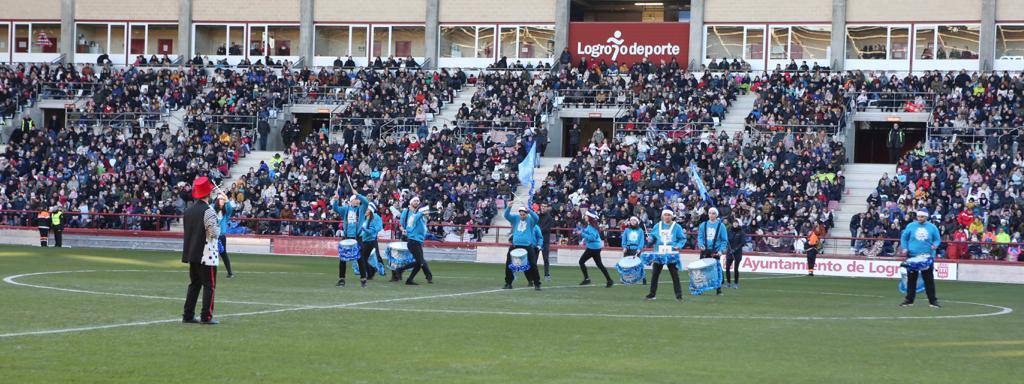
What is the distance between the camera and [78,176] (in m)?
52.9

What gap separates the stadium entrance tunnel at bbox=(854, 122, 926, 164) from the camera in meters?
53.8

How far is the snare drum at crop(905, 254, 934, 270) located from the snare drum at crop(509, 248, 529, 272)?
7319mm

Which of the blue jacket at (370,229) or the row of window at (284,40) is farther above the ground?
the row of window at (284,40)

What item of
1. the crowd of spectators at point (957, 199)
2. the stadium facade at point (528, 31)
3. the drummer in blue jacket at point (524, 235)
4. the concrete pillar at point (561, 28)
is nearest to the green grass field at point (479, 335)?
the drummer in blue jacket at point (524, 235)

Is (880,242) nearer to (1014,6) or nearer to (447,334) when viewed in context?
(1014,6)

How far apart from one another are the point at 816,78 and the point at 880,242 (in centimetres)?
1519

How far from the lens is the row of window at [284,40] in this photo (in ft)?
207

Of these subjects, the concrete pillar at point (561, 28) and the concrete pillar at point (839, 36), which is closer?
the concrete pillar at point (839, 36)

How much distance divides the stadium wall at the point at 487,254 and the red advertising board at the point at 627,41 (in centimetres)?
1926

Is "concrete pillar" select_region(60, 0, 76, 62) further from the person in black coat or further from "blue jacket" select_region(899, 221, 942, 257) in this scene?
the person in black coat

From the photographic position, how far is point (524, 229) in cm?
2689

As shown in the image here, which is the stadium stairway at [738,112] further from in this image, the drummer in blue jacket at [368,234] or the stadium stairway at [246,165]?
the drummer in blue jacket at [368,234]

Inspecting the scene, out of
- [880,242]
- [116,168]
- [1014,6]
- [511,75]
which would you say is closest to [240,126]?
[116,168]

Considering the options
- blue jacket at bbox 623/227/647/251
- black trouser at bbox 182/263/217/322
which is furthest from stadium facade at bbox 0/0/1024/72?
black trouser at bbox 182/263/217/322
